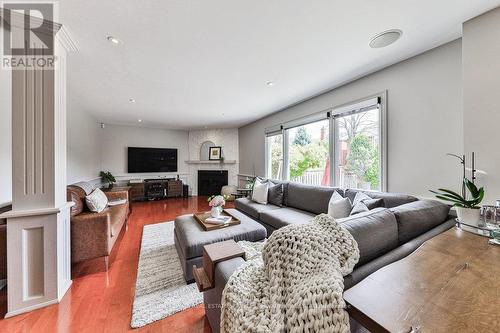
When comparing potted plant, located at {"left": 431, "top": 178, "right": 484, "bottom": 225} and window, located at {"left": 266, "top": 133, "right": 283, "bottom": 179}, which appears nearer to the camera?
potted plant, located at {"left": 431, "top": 178, "right": 484, "bottom": 225}

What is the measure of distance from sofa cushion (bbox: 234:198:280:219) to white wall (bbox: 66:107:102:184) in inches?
117

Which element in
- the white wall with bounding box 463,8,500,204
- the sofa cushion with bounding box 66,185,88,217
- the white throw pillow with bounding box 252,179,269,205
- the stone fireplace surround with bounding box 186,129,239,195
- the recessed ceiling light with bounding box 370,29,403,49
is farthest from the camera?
the stone fireplace surround with bounding box 186,129,239,195

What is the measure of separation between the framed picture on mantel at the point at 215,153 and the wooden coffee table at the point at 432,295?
610 cm

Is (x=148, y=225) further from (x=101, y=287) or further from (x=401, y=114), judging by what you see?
(x=401, y=114)

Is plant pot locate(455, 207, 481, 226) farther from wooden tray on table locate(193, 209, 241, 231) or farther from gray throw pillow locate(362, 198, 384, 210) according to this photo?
wooden tray on table locate(193, 209, 241, 231)

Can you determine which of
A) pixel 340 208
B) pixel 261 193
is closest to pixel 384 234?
pixel 340 208

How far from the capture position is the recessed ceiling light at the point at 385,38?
1.73m

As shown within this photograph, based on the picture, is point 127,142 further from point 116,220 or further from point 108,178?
point 116,220

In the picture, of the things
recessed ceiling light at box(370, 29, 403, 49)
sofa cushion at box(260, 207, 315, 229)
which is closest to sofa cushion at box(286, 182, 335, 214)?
sofa cushion at box(260, 207, 315, 229)

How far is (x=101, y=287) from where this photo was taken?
5.99 ft

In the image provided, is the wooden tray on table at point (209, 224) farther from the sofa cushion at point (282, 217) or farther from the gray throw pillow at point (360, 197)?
the gray throw pillow at point (360, 197)

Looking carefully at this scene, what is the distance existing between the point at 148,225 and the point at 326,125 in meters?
3.71

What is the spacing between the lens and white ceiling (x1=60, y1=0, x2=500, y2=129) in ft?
4.70

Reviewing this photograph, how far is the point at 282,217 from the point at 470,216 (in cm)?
176
